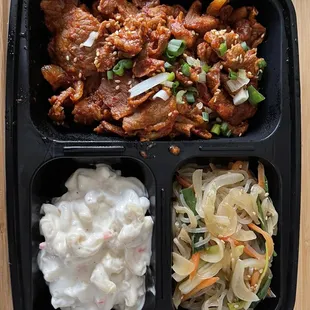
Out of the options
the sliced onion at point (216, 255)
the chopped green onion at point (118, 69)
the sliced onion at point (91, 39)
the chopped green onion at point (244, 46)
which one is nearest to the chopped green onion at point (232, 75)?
the chopped green onion at point (244, 46)

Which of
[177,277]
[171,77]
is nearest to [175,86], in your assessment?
[171,77]

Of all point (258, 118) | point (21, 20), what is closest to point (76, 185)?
point (21, 20)

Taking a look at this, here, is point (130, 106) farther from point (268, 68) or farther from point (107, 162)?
point (268, 68)

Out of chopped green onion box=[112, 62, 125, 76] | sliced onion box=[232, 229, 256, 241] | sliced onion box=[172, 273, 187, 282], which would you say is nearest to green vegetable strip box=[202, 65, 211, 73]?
chopped green onion box=[112, 62, 125, 76]

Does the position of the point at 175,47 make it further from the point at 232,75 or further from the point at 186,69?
the point at 232,75

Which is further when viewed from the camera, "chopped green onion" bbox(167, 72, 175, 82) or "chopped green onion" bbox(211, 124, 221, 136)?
"chopped green onion" bbox(211, 124, 221, 136)

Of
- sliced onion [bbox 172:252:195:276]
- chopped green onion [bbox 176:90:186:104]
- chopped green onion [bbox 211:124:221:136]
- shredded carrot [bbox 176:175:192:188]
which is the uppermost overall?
chopped green onion [bbox 176:90:186:104]

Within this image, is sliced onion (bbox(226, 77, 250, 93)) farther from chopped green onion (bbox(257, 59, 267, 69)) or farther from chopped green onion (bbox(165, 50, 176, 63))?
chopped green onion (bbox(165, 50, 176, 63))
